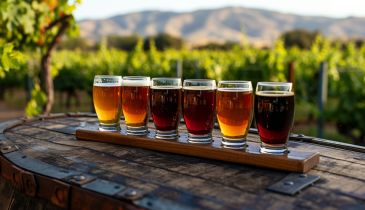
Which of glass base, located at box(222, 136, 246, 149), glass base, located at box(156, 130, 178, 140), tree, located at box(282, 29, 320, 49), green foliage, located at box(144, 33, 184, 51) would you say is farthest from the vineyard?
green foliage, located at box(144, 33, 184, 51)

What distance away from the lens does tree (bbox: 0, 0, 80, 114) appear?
13.3 ft

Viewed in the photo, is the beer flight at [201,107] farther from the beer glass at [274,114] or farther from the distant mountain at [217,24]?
the distant mountain at [217,24]

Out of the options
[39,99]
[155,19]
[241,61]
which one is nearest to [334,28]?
[155,19]

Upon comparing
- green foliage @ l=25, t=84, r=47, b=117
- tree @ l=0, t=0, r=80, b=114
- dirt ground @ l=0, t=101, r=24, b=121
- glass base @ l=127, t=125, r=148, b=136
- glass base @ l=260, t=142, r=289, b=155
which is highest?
tree @ l=0, t=0, r=80, b=114

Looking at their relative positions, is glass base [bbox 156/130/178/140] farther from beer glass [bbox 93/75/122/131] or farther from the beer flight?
beer glass [bbox 93/75/122/131]

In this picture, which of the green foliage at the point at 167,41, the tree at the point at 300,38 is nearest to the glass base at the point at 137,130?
the tree at the point at 300,38

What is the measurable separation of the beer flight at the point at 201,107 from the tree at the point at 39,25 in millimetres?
2088

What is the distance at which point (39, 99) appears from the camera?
527 cm

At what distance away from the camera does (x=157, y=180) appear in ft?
5.00

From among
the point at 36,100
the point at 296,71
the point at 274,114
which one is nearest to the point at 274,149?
the point at 274,114

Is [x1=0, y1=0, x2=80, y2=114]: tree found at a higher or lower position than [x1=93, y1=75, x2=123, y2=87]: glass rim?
higher

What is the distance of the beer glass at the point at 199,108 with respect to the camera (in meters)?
1.88

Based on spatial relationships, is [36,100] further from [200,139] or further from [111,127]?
[200,139]

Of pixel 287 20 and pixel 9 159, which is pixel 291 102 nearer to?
pixel 9 159
